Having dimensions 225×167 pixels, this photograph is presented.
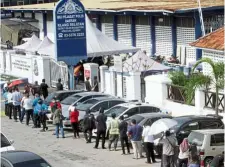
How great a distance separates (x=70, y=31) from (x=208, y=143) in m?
17.2

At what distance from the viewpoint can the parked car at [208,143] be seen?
844 inches

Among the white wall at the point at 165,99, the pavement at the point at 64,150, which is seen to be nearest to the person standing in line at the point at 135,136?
the pavement at the point at 64,150

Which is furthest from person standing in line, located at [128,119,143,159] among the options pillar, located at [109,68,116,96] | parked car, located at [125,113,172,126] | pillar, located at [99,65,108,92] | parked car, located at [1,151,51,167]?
pillar, located at [99,65,108,92]

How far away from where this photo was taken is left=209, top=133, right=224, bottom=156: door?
2153 centimetres

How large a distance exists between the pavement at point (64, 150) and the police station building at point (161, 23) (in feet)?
57.0

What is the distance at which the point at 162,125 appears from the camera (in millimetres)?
23625

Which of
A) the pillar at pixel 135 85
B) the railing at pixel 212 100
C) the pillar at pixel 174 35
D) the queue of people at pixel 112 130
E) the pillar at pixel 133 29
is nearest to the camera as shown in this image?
the queue of people at pixel 112 130

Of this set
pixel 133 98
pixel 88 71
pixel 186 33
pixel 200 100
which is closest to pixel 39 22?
pixel 186 33

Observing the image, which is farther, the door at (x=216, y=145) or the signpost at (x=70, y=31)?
the signpost at (x=70, y=31)

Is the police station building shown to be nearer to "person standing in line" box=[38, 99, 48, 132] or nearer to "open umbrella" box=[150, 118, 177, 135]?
"person standing in line" box=[38, 99, 48, 132]

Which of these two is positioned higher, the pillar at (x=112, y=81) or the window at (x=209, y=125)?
the pillar at (x=112, y=81)

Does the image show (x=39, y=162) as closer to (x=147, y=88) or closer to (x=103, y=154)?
(x=103, y=154)

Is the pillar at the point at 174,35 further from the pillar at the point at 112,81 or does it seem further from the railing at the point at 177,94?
the railing at the point at 177,94

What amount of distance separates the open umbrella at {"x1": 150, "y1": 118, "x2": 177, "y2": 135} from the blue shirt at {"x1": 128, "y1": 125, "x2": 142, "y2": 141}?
459 millimetres
